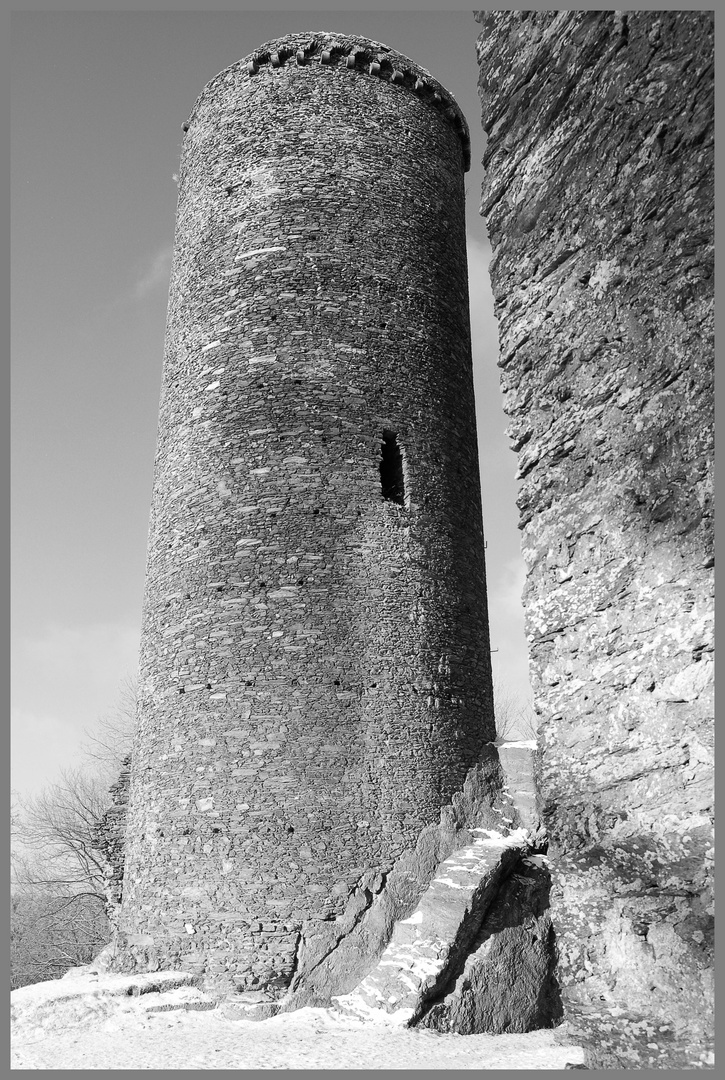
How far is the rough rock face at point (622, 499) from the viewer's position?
79.1 inches

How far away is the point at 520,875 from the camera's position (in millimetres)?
8648

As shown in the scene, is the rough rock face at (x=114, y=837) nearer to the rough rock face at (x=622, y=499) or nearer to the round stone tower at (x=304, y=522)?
the round stone tower at (x=304, y=522)

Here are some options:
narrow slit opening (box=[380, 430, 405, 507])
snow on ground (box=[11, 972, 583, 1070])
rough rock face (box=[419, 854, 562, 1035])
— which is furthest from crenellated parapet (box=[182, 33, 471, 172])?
snow on ground (box=[11, 972, 583, 1070])

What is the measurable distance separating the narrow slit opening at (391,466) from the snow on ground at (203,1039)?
548cm

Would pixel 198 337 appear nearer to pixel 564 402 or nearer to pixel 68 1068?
pixel 68 1068

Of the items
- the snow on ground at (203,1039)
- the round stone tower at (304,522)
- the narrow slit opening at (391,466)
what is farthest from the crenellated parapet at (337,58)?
the snow on ground at (203,1039)

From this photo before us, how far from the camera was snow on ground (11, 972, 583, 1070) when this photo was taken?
6.19m

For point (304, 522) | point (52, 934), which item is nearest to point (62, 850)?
point (52, 934)

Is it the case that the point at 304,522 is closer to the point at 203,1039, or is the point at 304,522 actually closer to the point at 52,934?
the point at 203,1039

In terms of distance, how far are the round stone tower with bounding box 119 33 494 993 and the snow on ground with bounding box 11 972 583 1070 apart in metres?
0.47

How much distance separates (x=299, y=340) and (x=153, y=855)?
6.04 metres

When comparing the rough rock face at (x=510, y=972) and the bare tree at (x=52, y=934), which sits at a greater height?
the rough rock face at (x=510, y=972)

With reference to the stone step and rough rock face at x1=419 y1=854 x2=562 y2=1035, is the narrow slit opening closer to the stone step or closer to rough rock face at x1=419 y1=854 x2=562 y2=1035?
the stone step

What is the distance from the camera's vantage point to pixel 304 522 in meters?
9.34
